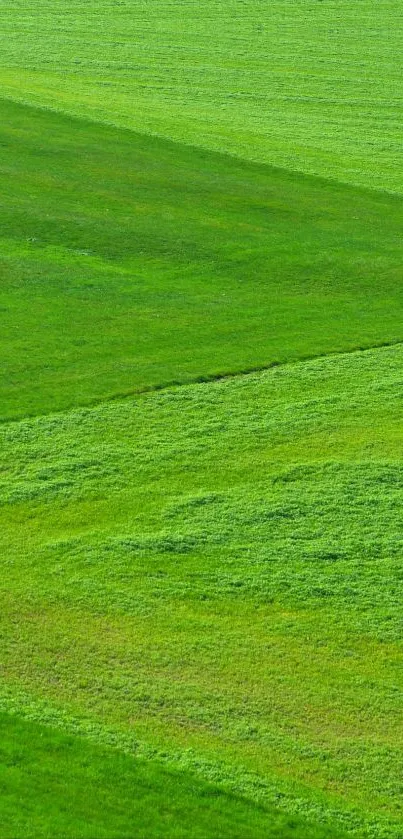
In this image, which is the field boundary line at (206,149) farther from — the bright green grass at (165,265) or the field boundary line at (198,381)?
the field boundary line at (198,381)

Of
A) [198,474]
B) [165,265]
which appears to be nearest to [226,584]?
[198,474]

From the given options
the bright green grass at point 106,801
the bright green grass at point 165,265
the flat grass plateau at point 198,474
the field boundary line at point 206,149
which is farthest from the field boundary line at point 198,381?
the field boundary line at point 206,149

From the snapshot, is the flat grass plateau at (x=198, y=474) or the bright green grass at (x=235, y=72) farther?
the bright green grass at (x=235, y=72)

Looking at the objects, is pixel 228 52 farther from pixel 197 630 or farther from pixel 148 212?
pixel 197 630

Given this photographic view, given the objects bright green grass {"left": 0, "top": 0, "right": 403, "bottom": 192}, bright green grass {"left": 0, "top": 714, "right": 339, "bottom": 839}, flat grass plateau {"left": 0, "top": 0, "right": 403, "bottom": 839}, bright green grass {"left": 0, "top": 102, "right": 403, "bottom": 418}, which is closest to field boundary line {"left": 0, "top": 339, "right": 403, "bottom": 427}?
flat grass plateau {"left": 0, "top": 0, "right": 403, "bottom": 839}

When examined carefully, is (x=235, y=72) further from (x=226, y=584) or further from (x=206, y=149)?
(x=226, y=584)

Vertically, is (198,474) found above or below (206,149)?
below
